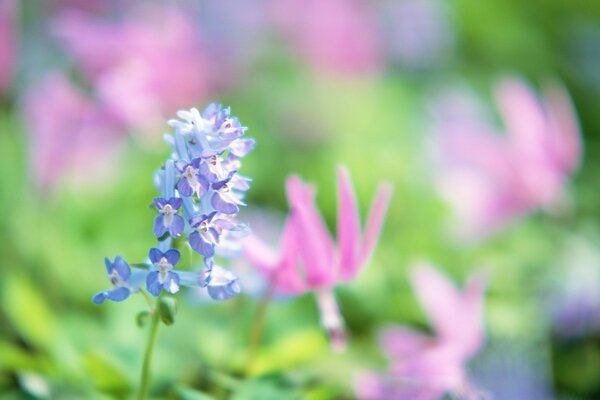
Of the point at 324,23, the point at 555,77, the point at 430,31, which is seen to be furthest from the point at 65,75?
the point at 555,77

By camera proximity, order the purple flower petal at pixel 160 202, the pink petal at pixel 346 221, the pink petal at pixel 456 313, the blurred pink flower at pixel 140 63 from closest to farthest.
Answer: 1. the purple flower petal at pixel 160 202
2. the pink petal at pixel 346 221
3. the pink petal at pixel 456 313
4. the blurred pink flower at pixel 140 63

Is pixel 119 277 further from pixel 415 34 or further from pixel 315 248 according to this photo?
pixel 415 34

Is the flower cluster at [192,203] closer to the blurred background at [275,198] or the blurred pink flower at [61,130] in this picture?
the blurred background at [275,198]

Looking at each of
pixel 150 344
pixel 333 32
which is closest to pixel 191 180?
pixel 150 344

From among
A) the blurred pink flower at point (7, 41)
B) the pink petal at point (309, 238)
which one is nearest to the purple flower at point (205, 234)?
the pink petal at point (309, 238)

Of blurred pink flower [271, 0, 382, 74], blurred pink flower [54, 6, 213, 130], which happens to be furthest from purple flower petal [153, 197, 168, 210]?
blurred pink flower [271, 0, 382, 74]
